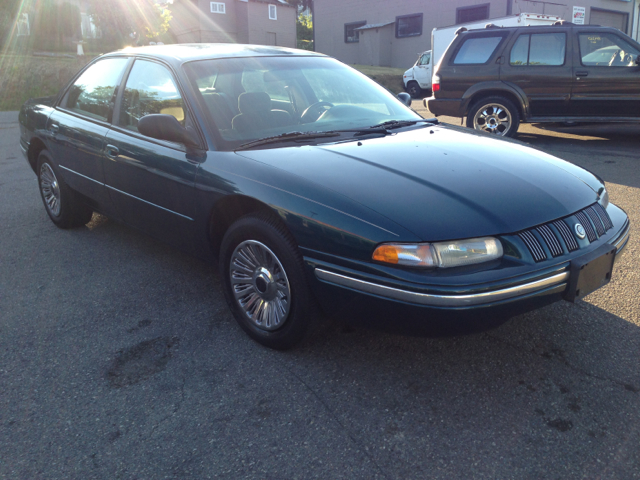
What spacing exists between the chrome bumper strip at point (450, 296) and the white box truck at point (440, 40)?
37.5 feet

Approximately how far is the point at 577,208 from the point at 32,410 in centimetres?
268

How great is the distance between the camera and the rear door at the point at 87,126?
3.96 m

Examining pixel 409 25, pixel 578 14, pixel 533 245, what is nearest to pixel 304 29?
pixel 409 25

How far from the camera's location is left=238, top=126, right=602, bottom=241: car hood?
2.29 metres

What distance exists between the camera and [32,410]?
2.43 m

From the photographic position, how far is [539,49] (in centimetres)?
873

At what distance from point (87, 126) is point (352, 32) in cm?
2920

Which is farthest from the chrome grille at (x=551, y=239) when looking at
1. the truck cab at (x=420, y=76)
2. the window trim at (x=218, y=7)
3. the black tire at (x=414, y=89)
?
the window trim at (x=218, y=7)

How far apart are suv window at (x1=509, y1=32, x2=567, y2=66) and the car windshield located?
19.1ft

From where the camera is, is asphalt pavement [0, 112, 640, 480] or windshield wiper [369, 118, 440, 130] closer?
asphalt pavement [0, 112, 640, 480]

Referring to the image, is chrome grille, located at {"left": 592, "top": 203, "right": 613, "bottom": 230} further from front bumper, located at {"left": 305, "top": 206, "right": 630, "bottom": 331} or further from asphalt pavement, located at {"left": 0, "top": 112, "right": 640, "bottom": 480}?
asphalt pavement, located at {"left": 0, "top": 112, "right": 640, "bottom": 480}

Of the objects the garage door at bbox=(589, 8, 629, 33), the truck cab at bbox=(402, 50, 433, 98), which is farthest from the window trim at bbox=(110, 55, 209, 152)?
the garage door at bbox=(589, 8, 629, 33)

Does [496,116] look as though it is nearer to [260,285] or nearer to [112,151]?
[112,151]

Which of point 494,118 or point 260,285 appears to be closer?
point 260,285
